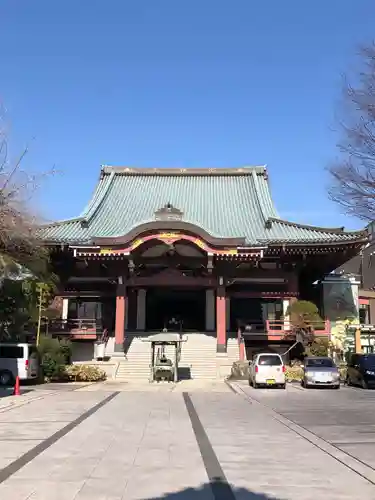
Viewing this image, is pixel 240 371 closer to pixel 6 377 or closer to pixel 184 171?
pixel 6 377

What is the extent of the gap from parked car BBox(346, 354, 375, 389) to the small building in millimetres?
4624

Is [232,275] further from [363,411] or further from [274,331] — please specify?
[363,411]

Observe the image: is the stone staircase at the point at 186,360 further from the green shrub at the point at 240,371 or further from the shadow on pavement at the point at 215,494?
the shadow on pavement at the point at 215,494

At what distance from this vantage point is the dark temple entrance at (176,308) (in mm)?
34844

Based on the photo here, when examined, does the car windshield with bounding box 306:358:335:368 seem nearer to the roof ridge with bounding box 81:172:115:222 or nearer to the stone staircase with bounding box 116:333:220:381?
the stone staircase with bounding box 116:333:220:381

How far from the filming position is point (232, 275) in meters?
31.1

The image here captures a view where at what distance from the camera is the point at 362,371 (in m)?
23.4

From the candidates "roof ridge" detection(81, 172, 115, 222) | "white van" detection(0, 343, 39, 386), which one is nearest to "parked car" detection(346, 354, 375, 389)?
"white van" detection(0, 343, 39, 386)

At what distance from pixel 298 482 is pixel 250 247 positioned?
76.7 ft

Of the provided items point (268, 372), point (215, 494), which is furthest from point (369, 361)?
point (215, 494)

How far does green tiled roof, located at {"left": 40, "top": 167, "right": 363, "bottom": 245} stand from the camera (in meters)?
32.9

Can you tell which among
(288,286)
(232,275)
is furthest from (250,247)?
(288,286)

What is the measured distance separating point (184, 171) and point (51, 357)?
69.9 ft

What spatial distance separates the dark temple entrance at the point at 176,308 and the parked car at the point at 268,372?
11847mm
